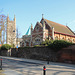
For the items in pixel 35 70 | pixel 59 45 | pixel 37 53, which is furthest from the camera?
pixel 37 53

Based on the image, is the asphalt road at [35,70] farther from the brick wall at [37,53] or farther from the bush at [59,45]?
the brick wall at [37,53]

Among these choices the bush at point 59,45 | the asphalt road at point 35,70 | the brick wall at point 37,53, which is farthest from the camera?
the brick wall at point 37,53

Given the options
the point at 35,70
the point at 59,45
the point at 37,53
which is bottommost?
the point at 35,70

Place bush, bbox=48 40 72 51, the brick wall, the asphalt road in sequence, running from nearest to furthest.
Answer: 1. the asphalt road
2. bush, bbox=48 40 72 51
3. the brick wall

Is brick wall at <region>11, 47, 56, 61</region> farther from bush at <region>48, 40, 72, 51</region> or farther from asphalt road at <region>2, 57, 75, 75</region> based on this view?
asphalt road at <region>2, 57, 75, 75</region>

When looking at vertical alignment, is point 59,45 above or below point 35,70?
above

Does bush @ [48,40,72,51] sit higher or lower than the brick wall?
higher

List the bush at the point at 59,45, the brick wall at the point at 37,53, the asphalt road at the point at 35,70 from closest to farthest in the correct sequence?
the asphalt road at the point at 35,70 → the bush at the point at 59,45 → the brick wall at the point at 37,53

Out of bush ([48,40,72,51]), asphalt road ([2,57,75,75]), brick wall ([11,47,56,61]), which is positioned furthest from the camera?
brick wall ([11,47,56,61])

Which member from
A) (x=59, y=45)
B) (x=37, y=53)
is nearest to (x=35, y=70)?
(x=59, y=45)

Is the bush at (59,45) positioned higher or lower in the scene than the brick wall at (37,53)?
higher

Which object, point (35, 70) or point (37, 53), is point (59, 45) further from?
point (35, 70)

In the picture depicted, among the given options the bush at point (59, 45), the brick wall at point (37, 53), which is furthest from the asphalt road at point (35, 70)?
the brick wall at point (37, 53)

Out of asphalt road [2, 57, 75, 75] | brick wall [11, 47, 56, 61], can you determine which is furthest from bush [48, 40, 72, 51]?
asphalt road [2, 57, 75, 75]
